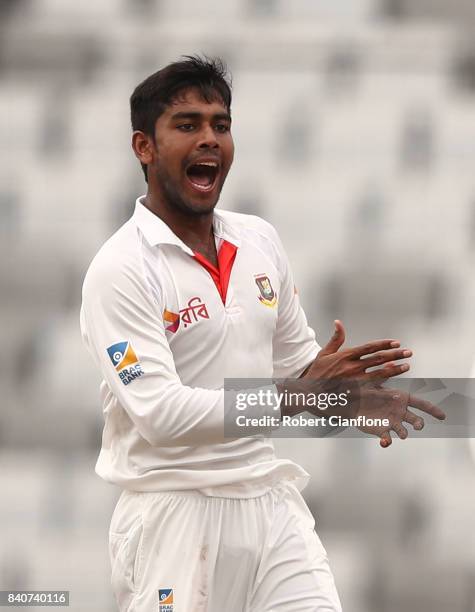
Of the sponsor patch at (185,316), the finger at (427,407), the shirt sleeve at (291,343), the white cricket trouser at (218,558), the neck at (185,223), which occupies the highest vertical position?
the neck at (185,223)

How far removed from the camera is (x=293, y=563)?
3.11 m

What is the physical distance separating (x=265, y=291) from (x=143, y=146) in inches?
19.7

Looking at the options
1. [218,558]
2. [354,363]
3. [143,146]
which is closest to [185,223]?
[143,146]

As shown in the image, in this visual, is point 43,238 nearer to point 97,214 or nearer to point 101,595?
point 97,214

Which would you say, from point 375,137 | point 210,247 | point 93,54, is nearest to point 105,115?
point 93,54

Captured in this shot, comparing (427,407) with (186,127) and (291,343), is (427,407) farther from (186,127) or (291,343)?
(186,127)

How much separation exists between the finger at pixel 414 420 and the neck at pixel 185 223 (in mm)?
661

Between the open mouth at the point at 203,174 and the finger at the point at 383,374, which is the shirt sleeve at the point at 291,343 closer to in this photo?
the open mouth at the point at 203,174

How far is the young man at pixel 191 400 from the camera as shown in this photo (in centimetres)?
302

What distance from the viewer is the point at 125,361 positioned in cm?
304

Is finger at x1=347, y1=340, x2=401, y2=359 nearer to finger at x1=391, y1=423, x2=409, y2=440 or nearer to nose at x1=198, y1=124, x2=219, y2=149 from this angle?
finger at x1=391, y1=423, x2=409, y2=440

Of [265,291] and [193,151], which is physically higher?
[193,151]

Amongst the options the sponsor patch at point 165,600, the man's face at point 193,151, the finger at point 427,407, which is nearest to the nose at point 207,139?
the man's face at point 193,151

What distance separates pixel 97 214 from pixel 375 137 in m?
1.65
